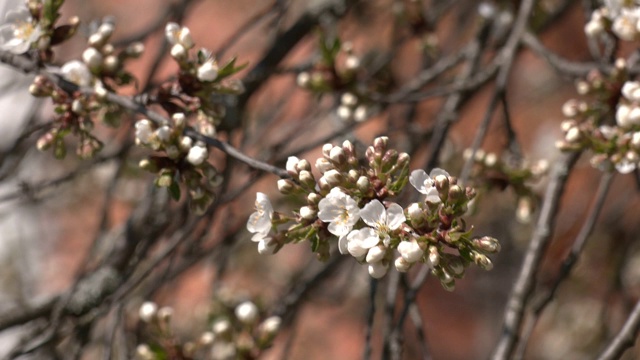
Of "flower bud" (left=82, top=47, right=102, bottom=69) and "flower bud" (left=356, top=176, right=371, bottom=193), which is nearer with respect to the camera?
"flower bud" (left=356, top=176, right=371, bottom=193)

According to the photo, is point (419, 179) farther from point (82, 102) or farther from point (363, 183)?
point (82, 102)

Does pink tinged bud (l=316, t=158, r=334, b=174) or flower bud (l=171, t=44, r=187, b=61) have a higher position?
flower bud (l=171, t=44, r=187, b=61)

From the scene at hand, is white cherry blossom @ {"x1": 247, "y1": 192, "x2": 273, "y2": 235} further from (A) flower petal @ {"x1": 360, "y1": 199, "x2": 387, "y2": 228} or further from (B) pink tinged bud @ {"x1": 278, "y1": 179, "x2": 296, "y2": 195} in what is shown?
(A) flower petal @ {"x1": 360, "y1": 199, "x2": 387, "y2": 228}

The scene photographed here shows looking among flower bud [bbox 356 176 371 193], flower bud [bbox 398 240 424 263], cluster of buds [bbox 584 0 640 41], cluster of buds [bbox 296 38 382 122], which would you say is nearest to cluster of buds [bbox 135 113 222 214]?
flower bud [bbox 356 176 371 193]

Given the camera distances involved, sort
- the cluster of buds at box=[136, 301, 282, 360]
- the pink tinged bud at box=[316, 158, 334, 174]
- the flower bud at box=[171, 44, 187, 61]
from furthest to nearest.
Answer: the cluster of buds at box=[136, 301, 282, 360] → the flower bud at box=[171, 44, 187, 61] → the pink tinged bud at box=[316, 158, 334, 174]

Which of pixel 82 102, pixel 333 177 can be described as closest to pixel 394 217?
pixel 333 177

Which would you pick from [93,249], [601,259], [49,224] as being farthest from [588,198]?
[49,224]

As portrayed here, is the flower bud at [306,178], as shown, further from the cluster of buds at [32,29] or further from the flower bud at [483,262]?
the cluster of buds at [32,29]

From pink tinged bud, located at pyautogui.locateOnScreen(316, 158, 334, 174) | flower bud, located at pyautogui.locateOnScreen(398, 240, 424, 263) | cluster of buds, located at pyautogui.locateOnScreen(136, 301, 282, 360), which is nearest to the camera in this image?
flower bud, located at pyautogui.locateOnScreen(398, 240, 424, 263)
